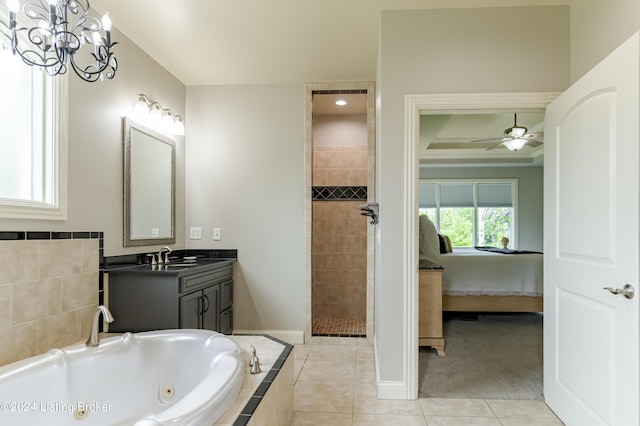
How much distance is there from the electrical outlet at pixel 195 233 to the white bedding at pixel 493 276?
2.64 m

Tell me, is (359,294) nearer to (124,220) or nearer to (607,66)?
(124,220)

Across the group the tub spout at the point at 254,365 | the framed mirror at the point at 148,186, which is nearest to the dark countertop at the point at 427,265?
the tub spout at the point at 254,365

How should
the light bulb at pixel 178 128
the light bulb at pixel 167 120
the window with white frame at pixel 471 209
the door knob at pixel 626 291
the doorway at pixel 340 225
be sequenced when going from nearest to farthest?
the door knob at pixel 626 291, the light bulb at pixel 167 120, the light bulb at pixel 178 128, the doorway at pixel 340 225, the window with white frame at pixel 471 209

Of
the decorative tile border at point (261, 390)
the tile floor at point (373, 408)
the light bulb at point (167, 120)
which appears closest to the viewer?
the decorative tile border at point (261, 390)

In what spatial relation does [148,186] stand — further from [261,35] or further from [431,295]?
[431,295]

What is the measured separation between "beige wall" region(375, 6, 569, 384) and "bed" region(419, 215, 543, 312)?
195 centimetres

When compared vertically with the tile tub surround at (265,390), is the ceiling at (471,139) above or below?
above

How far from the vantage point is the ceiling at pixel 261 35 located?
94.4 inches

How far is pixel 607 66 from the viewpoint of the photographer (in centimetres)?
178

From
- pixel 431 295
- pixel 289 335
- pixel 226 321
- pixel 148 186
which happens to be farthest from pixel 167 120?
pixel 431 295

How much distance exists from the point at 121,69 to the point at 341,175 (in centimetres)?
254

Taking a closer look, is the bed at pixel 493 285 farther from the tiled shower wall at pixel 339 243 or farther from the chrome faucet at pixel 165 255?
the chrome faucet at pixel 165 255

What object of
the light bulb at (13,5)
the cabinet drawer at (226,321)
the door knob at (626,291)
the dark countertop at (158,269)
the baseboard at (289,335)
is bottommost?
the baseboard at (289,335)

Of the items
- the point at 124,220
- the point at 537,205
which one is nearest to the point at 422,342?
the point at 124,220
